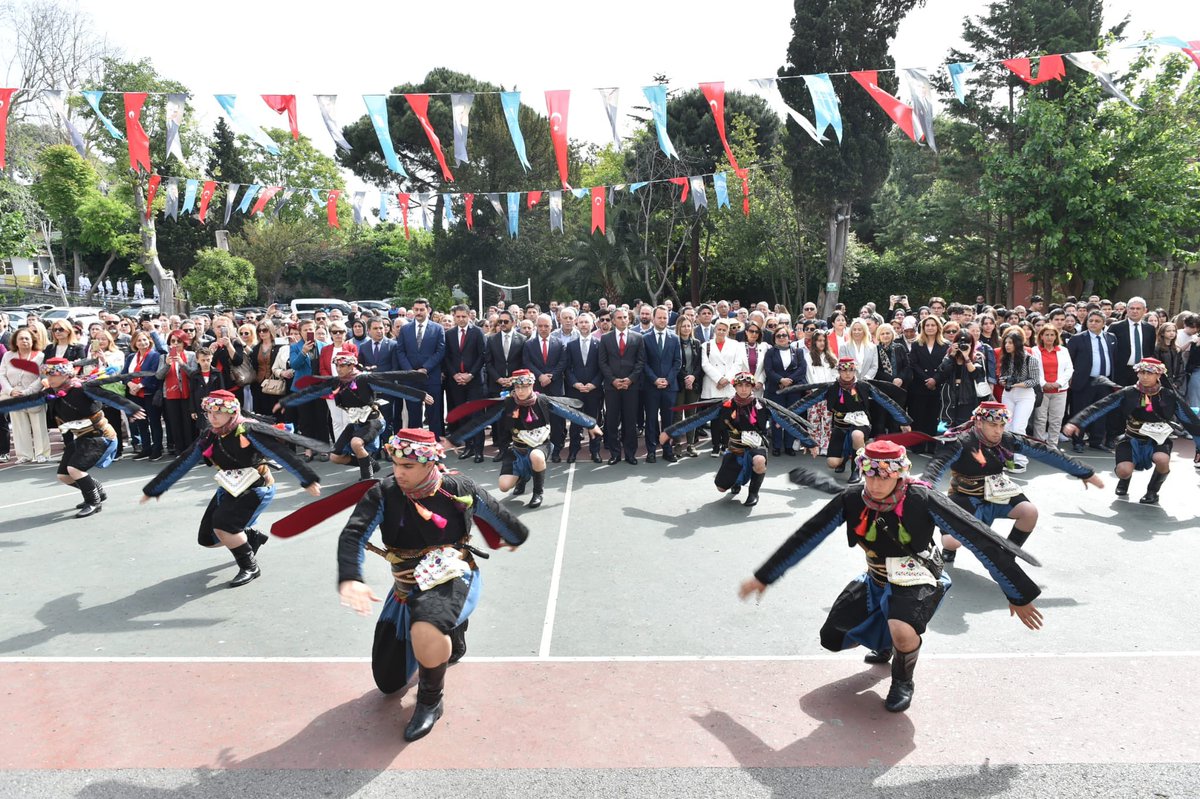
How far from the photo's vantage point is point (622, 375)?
1134 centimetres

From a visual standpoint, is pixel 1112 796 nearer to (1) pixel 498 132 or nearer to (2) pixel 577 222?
(2) pixel 577 222

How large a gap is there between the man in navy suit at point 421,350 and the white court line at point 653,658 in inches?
260

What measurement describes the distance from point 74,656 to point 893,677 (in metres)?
5.27

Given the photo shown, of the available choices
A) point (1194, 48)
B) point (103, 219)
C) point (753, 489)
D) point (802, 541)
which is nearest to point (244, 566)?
point (802, 541)

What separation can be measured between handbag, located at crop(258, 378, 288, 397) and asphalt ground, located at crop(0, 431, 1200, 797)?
425 centimetres

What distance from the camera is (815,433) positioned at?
36.8 ft

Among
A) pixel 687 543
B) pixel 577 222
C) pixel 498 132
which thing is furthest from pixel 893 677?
pixel 498 132

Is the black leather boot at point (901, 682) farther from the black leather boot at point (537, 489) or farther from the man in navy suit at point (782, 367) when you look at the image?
the man in navy suit at point (782, 367)

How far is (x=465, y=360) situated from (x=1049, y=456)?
7.85 m

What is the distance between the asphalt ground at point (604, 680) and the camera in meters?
3.93

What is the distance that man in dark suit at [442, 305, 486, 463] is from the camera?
11.7 meters

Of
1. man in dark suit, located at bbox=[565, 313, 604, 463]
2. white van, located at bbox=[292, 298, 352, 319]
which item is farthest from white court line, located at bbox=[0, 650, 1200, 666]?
white van, located at bbox=[292, 298, 352, 319]

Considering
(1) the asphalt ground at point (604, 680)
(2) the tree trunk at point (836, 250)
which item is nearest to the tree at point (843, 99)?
(2) the tree trunk at point (836, 250)

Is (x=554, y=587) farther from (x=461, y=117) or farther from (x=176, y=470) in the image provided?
(x=461, y=117)
